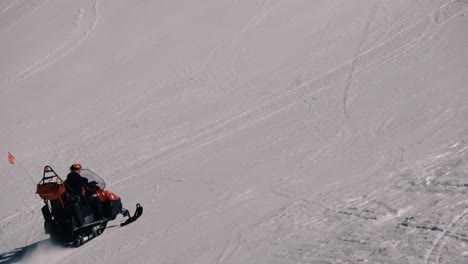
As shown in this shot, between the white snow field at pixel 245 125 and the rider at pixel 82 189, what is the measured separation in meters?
0.50

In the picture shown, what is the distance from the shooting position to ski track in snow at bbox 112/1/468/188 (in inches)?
596

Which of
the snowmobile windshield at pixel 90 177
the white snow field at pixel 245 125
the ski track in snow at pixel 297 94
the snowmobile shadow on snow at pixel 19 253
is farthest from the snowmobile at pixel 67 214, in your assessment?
the ski track in snow at pixel 297 94

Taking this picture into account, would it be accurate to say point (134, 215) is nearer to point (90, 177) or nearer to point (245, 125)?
point (90, 177)

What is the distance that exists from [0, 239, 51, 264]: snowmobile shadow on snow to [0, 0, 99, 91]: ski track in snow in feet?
22.7

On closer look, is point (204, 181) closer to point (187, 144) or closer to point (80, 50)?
point (187, 144)

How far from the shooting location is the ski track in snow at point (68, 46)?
1872 cm

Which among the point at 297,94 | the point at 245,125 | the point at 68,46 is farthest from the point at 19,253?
the point at 68,46

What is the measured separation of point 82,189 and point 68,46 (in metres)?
8.46

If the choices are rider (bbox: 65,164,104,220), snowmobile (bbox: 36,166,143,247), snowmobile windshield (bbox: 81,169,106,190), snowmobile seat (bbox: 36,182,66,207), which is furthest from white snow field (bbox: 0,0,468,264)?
snowmobile seat (bbox: 36,182,66,207)

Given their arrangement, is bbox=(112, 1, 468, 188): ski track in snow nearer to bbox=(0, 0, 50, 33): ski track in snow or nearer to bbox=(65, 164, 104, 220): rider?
bbox=(65, 164, 104, 220): rider

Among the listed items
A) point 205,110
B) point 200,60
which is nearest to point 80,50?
point 200,60

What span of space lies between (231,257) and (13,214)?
4207mm

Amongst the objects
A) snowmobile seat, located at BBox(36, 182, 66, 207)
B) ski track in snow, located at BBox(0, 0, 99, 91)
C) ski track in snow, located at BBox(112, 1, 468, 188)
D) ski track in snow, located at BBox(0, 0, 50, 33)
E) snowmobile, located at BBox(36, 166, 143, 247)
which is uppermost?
ski track in snow, located at BBox(0, 0, 50, 33)

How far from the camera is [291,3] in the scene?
20.6 metres
